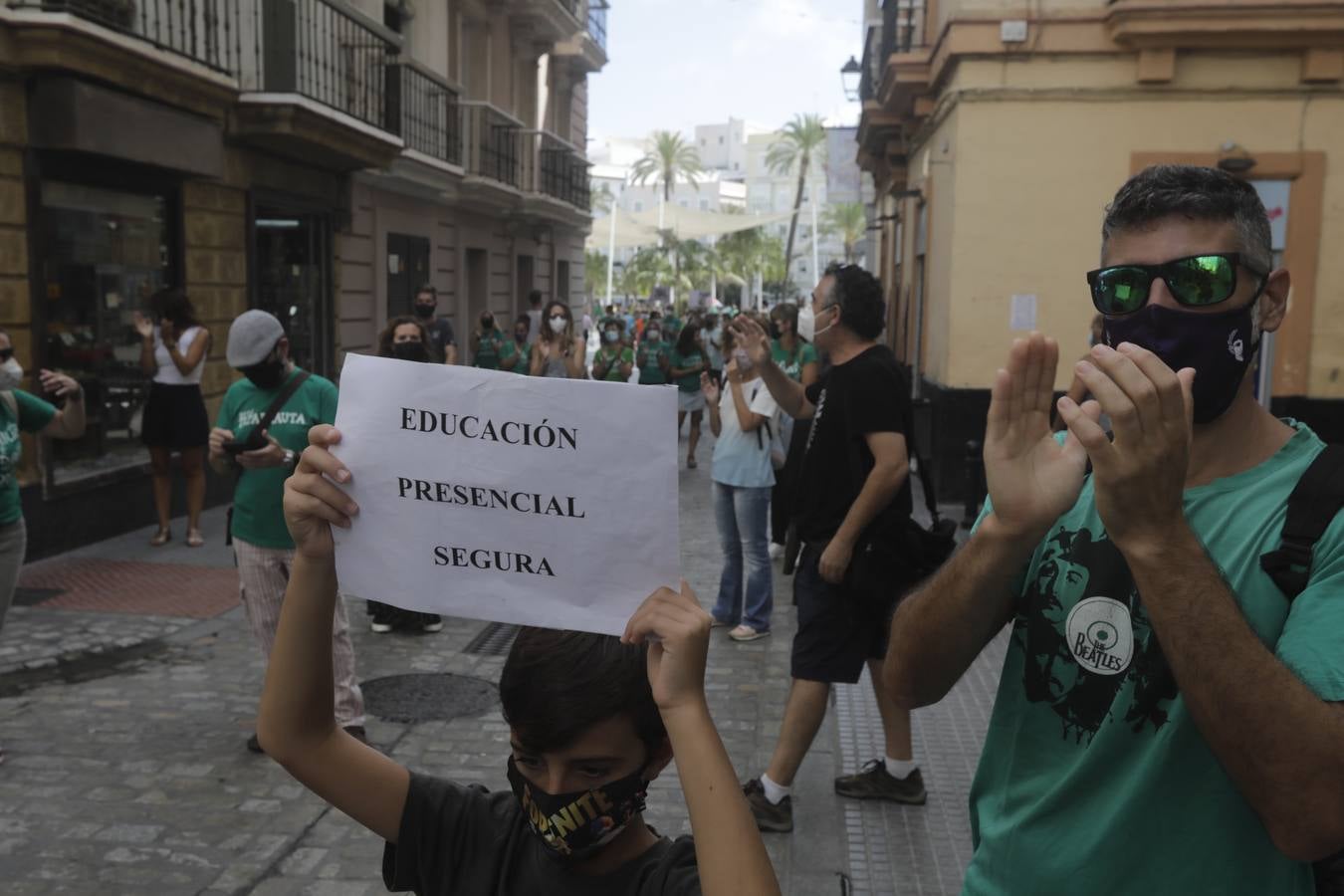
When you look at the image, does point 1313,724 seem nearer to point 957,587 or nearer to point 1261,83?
point 957,587

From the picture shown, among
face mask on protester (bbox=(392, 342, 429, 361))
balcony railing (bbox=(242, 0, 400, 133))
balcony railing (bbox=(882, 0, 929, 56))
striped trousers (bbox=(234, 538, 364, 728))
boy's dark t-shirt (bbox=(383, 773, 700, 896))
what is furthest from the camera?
balcony railing (bbox=(882, 0, 929, 56))

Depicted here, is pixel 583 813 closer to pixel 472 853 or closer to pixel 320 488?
pixel 472 853

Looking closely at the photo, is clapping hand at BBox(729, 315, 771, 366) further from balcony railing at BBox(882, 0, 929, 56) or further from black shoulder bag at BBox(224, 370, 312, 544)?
balcony railing at BBox(882, 0, 929, 56)

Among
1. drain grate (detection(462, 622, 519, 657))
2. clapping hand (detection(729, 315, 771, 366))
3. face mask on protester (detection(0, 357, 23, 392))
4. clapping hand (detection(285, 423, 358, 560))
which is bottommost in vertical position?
drain grate (detection(462, 622, 519, 657))

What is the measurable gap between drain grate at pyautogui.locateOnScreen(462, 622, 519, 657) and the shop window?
162 inches

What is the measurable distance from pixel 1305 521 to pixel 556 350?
1275cm

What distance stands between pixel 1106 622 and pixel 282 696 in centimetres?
126

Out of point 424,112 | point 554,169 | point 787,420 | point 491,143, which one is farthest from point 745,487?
point 554,169

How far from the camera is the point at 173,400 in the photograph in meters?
9.48

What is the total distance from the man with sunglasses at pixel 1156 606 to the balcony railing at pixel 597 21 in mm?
30008

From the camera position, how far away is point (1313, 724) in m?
1.40

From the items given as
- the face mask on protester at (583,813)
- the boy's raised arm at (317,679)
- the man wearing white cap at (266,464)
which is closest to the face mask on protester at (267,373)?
the man wearing white cap at (266,464)

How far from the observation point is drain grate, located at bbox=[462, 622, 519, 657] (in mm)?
7004

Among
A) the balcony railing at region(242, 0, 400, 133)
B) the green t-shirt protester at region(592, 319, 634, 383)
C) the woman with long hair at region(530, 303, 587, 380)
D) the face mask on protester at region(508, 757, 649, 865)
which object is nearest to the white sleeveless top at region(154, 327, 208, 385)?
the balcony railing at region(242, 0, 400, 133)
